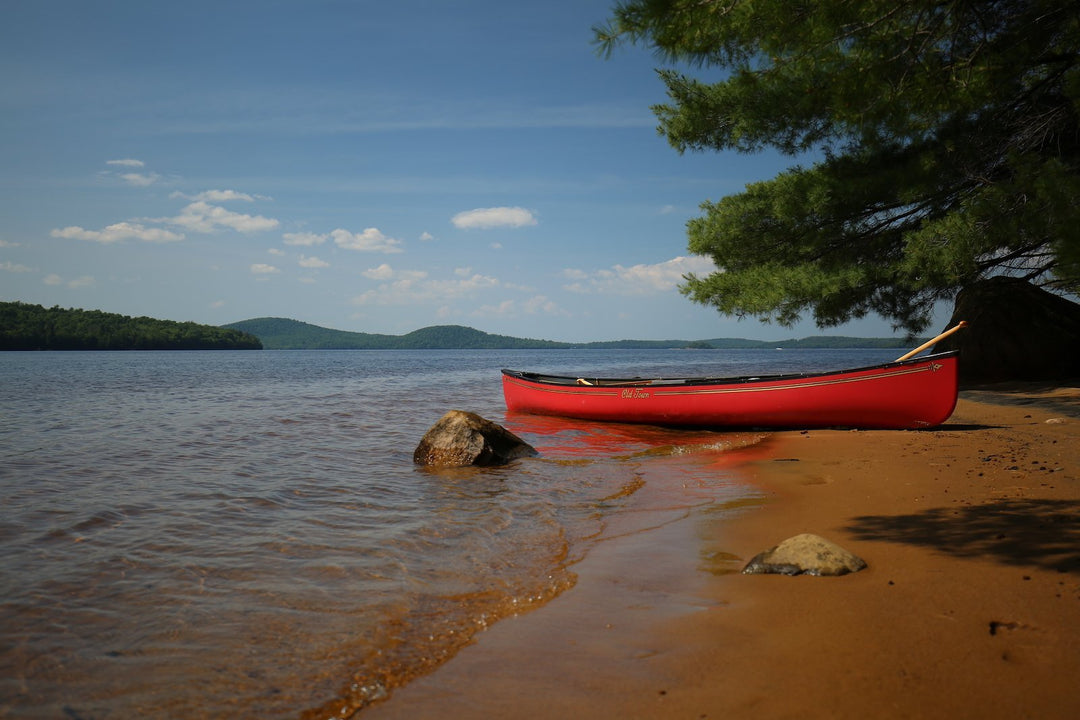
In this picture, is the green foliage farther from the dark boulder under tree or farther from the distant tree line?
the distant tree line

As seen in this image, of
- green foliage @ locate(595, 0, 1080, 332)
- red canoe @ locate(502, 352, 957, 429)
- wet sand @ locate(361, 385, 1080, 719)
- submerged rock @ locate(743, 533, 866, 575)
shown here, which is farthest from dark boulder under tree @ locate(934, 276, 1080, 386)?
submerged rock @ locate(743, 533, 866, 575)

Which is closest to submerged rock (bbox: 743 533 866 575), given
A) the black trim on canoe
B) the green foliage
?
the green foliage

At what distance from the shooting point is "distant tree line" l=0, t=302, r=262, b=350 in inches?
3771

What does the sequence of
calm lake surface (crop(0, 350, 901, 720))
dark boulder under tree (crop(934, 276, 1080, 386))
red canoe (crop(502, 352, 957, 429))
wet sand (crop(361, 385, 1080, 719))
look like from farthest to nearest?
1. dark boulder under tree (crop(934, 276, 1080, 386))
2. red canoe (crop(502, 352, 957, 429))
3. calm lake surface (crop(0, 350, 901, 720))
4. wet sand (crop(361, 385, 1080, 719))

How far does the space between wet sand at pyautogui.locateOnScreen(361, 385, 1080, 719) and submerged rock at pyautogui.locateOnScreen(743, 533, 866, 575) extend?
0.37 feet

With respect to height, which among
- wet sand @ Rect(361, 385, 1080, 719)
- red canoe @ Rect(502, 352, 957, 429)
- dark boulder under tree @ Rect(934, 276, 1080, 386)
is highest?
dark boulder under tree @ Rect(934, 276, 1080, 386)

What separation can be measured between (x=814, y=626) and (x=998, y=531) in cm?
224

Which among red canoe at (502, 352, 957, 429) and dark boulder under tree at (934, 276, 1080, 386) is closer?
red canoe at (502, 352, 957, 429)

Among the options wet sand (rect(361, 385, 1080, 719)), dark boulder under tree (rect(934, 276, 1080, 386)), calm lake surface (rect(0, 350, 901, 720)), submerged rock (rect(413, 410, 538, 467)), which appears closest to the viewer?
wet sand (rect(361, 385, 1080, 719))

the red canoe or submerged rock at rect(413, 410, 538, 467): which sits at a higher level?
the red canoe

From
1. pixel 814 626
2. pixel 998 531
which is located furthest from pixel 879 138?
pixel 814 626

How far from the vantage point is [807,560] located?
3.95 meters

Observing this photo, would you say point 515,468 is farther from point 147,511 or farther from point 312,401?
point 312,401

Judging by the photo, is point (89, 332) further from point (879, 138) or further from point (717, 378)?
point (879, 138)
